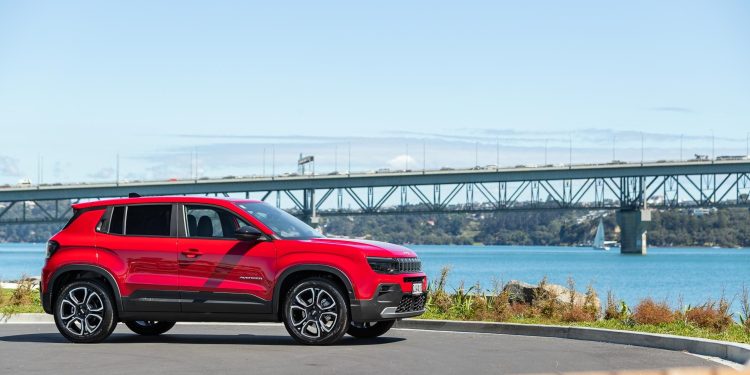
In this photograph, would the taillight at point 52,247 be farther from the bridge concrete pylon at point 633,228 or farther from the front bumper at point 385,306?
the bridge concrete pylon at point 633,228

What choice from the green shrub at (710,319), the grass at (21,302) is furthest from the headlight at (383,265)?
the grass at (21,302)

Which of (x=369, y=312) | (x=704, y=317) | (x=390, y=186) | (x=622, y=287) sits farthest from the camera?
(x=390, y=186)

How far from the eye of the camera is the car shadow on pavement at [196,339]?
15.3 m

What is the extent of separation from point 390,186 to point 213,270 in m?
122

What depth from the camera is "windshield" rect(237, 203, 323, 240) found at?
49.4 feet

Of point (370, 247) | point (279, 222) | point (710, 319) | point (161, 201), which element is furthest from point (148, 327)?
point (710, 319)

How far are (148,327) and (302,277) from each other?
310 cm

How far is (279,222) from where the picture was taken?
15320 millimetres

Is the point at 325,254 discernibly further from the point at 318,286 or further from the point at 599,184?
the point at 599,184

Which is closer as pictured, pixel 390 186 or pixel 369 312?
pixel 369 312

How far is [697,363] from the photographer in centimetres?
1286

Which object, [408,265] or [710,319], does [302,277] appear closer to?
[408,265]

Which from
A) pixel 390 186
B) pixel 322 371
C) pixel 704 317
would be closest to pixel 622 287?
pixel 704 317

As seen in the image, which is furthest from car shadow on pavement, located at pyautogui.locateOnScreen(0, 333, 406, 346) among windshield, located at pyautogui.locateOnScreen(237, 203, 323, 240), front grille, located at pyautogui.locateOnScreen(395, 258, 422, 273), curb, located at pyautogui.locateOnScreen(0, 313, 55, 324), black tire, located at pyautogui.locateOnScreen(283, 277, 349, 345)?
curb, located at pyautogui.locateOnScreen(0, 313, 55, 324)
